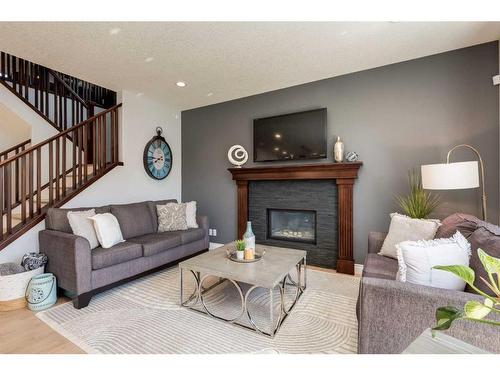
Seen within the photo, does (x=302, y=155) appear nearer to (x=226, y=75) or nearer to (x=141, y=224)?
(x=226, y=75)

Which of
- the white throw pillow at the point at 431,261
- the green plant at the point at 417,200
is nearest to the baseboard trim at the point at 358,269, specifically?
the green plant at the point at 417,200

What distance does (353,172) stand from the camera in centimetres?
302

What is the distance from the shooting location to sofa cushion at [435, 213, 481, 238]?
1628 mm

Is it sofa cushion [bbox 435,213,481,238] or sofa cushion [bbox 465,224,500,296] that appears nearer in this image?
sofa cushion [bbox 465,224,500,296]

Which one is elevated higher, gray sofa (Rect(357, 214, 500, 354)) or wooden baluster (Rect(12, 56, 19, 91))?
wooden baluster (Rect(12, 56, 19, 91))

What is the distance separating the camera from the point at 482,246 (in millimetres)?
1342

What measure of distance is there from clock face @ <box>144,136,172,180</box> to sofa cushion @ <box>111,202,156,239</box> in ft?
2.57

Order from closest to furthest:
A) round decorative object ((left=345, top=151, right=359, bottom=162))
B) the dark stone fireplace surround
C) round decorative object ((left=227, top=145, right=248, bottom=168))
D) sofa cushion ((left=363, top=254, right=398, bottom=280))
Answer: sofa cushion ((left=363, top=254, right=398, bottom=280))
round decorative object ((left=345, top=151, right=359, bottom=162))
the dark stone fireplace surround
round decorative object ((left=227, top=145, right=248, bottom=168))

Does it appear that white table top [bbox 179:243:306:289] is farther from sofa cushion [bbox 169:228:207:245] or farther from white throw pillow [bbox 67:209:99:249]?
white throw pillow [bbox 67:209:99:249]

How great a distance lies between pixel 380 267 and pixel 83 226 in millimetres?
2804

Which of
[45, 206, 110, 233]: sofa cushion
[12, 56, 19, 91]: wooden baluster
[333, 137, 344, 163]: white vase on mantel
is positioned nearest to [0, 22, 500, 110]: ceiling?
[333, 137, 344, 163]: white vase on mantel

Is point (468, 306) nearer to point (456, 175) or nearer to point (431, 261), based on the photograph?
point (431, 261)
